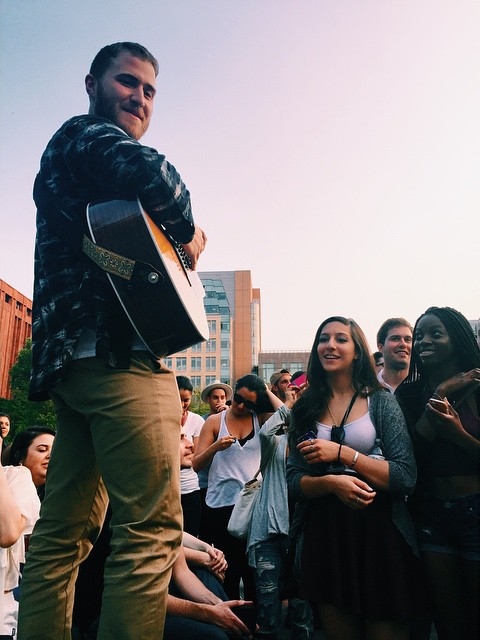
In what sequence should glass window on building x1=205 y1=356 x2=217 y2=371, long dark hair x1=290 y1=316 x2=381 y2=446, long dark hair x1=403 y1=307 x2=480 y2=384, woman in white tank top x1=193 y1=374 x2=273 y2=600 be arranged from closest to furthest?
long dark hair x1=403 y1=307 x2=480 y2=384 < long dark hair x1=290 y1=316 x2=381 y2=446 < woman in white tank top x1=193 y1=374 x2=273 y2=600 < glass window on building x1=205 y1=356 x2=217 y2=371

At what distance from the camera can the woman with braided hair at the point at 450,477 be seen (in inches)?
87.1

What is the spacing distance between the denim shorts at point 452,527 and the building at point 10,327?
2515 inches

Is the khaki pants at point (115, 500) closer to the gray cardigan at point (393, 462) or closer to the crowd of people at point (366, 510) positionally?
the crowd of people at point (366, 510)

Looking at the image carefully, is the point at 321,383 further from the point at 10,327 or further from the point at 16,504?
the point at 10,327

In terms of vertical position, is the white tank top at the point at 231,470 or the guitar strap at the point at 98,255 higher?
the guitar strap at the point at 98,255

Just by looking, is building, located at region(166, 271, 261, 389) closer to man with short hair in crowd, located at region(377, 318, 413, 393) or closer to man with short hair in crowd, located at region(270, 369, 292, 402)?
man with short hair in crowd, located at region(270, 369, 292, 402)

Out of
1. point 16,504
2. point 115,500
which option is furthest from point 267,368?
point 115,500

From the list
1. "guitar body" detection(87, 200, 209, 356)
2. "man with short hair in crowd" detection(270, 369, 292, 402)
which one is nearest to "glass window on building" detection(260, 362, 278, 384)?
"man with short hair in crowd" detection(270, 369, 292, 402)

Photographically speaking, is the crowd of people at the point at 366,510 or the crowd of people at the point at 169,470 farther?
the crowd of people at the point at 366,510

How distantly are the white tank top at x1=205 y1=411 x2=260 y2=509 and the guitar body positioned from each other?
11.5ft

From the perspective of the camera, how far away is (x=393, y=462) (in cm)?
256

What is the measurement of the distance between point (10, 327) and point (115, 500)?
6810 centimetres

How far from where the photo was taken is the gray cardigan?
2.50m

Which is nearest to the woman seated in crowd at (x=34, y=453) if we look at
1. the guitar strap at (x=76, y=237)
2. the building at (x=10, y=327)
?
the guitar strap at (x=76, y=237)
